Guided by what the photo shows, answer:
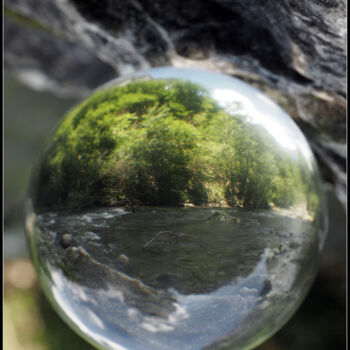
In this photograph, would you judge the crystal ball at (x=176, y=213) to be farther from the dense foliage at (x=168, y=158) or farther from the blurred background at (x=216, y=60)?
the blurred background at (x=216, y=60)

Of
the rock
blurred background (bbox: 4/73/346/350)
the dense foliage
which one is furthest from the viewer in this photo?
blurred background (bbox: 4/73/346/350)

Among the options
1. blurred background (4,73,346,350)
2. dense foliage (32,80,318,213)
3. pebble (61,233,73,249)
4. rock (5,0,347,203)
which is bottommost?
blurred background (4,73,346,350)

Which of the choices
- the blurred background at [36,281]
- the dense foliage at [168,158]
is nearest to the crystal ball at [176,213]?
the dense foliage at [168,158]

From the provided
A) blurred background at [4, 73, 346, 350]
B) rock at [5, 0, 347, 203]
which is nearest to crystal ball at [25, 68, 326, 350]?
rock at [5, 0, 347, 203]

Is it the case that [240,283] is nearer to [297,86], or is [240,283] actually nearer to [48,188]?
[48,188]

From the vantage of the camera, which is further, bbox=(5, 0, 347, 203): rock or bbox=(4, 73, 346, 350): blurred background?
bbox=(4, 73, 346, 350): blurred background

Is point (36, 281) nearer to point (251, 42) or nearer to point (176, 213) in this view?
point (176, 213)

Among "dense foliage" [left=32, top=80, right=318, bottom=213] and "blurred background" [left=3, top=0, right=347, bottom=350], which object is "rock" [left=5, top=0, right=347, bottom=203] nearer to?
"blurred background" [left=3, top=0, right=347, bottom=350]
